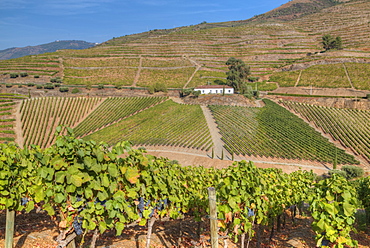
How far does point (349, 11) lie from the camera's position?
152250 millimetres

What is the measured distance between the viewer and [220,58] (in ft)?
376

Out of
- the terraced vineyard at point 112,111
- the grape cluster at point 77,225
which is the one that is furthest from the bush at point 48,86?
the grape cluster at point 77,225

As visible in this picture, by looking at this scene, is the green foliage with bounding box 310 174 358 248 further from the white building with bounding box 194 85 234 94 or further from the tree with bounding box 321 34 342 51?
the tree with bounding box 321 34 342 51

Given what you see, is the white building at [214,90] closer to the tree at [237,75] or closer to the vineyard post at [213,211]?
the tree at [237,75]

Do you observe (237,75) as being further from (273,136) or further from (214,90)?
(273,136)

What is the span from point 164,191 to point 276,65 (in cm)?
10366

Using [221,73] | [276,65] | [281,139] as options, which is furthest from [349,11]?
[281,139]

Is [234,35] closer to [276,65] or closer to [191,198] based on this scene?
[276,65]

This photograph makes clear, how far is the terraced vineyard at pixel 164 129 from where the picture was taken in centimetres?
4684

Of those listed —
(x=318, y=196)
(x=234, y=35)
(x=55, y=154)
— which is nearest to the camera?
(x=55, y=154)

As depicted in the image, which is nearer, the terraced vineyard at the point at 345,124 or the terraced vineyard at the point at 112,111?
the terraced vineyard at the point at 345,124

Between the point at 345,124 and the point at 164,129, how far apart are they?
3649cm

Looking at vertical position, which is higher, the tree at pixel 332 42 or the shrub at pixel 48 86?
the tree at pixel 332 42

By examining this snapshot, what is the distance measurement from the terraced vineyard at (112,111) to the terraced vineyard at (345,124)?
3849 centimetres
